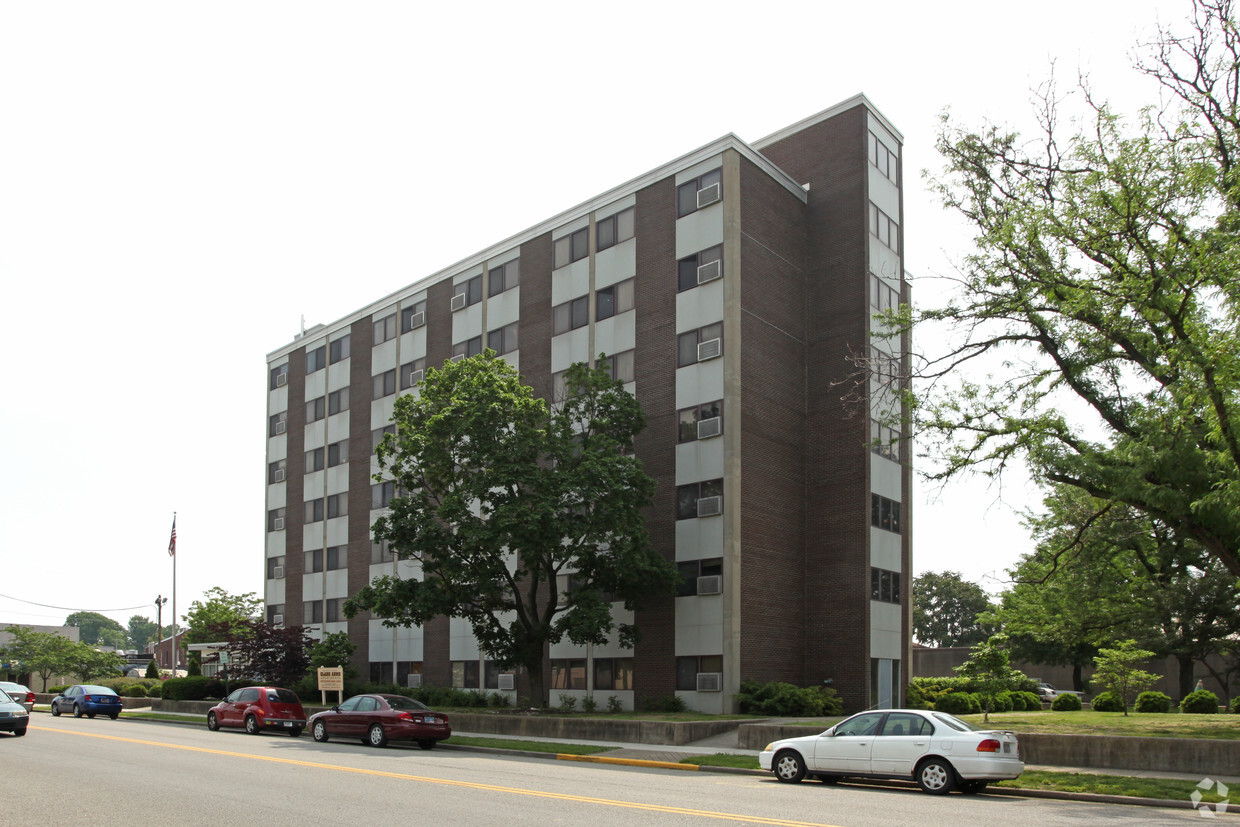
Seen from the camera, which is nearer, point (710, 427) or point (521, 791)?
point (521, 791)

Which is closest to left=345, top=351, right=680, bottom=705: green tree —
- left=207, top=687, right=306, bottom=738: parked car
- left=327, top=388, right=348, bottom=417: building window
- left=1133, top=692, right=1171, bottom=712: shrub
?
left=207, top=687, right=306, bottom=738: parked car

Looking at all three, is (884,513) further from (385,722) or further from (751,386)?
(385,722)

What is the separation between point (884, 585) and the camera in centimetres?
3675

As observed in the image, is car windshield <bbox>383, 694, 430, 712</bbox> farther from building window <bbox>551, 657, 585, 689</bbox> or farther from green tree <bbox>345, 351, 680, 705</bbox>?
building window <bbox>551, 657, 585, 689</bbox>

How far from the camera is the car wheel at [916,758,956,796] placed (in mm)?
16625

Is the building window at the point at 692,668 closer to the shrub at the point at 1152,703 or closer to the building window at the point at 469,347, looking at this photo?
the shrub at the point at 1152,703

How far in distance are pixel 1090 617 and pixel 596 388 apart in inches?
679

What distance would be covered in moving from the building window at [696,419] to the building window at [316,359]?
91.7 ft

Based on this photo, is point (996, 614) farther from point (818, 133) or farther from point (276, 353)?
point (276, 353)

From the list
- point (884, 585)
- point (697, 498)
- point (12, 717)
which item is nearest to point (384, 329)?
point (697, 498)

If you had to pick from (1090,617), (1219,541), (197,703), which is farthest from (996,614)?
(197,703)

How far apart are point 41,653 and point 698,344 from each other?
5707 centimetres

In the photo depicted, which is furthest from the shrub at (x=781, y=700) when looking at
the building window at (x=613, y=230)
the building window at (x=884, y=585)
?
the building window at (x=613, y=230)

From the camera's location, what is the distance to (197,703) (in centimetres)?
4541
